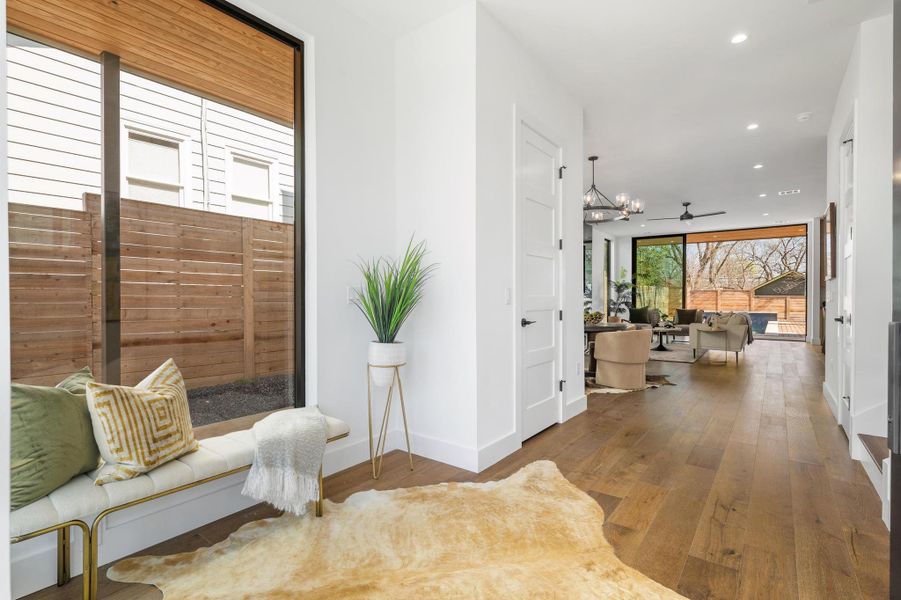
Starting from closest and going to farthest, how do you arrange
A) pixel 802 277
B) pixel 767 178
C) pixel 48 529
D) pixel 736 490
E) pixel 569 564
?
pixel 48 529 < pixel 569 564 < pixel 736 490 < pixel 767 178 < pixel 802 277

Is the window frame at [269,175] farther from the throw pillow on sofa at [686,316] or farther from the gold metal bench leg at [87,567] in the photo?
the throw pillow on sofa at [686,316]

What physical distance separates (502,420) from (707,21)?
305cm

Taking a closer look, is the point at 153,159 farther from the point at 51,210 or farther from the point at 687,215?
the point at 687,215

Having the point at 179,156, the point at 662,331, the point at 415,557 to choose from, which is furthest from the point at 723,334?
the point at 179,156

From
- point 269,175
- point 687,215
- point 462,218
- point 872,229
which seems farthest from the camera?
Result: point 687,215

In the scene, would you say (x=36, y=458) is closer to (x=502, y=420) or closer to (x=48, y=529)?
(x=48, y=529)

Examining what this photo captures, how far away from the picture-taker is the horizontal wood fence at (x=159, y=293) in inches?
71.8

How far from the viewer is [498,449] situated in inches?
120

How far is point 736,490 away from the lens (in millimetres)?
2559

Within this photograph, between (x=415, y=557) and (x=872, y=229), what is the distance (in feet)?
11.5

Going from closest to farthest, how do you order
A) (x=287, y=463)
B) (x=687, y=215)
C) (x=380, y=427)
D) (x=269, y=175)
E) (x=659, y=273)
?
1. (x=287, y=463)
2. (x=269, y=175)
3. (x=380, y=427)
4. (x=687, y=215)
5. (x=659, y=273)

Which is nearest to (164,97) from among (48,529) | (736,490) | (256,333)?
(256,333)

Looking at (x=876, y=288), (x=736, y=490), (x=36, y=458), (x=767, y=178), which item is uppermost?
(x=767, y=178)

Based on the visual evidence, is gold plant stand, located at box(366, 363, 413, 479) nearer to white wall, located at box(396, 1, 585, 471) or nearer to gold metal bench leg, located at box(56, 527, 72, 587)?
white wall, located at box(396, 1, 585, 471)
